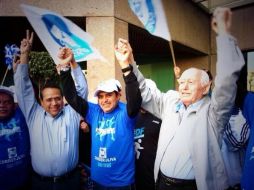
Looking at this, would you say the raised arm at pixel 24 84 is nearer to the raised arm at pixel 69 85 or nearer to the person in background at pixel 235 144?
the raised arm at pixel 69 85

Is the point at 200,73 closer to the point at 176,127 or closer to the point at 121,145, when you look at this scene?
the point at 176,127

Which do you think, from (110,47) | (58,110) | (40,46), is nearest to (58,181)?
(58,110)

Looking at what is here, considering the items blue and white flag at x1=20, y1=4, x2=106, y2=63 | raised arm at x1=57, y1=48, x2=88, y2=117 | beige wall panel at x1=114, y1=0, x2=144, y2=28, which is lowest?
raised arm at x1=57, y1=48, x2=88, y2=117

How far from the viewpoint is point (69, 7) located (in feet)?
14.9

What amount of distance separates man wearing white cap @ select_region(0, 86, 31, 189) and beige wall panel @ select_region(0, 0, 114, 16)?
2.13 metres

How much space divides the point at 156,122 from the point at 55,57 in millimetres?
1364

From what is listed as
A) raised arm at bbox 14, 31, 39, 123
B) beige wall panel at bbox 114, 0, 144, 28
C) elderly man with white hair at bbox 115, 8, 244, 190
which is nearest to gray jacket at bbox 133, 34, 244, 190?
elderly man with white hair at bbox 115, 8, 244, 190

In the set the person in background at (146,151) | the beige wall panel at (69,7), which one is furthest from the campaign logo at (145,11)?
the beige wall panel at (69,7)

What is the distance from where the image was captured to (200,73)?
2582 mm

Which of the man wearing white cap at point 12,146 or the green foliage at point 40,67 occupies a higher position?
the green foliage at point 40,67

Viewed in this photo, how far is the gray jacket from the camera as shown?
6.58 feet

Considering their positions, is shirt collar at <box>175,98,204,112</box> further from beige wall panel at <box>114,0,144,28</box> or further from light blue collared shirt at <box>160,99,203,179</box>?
beige wall panel at <box>114,0,144,28</box>

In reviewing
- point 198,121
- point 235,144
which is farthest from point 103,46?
point 235,144

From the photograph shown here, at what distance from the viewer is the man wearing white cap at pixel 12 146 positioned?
8.90 ft
